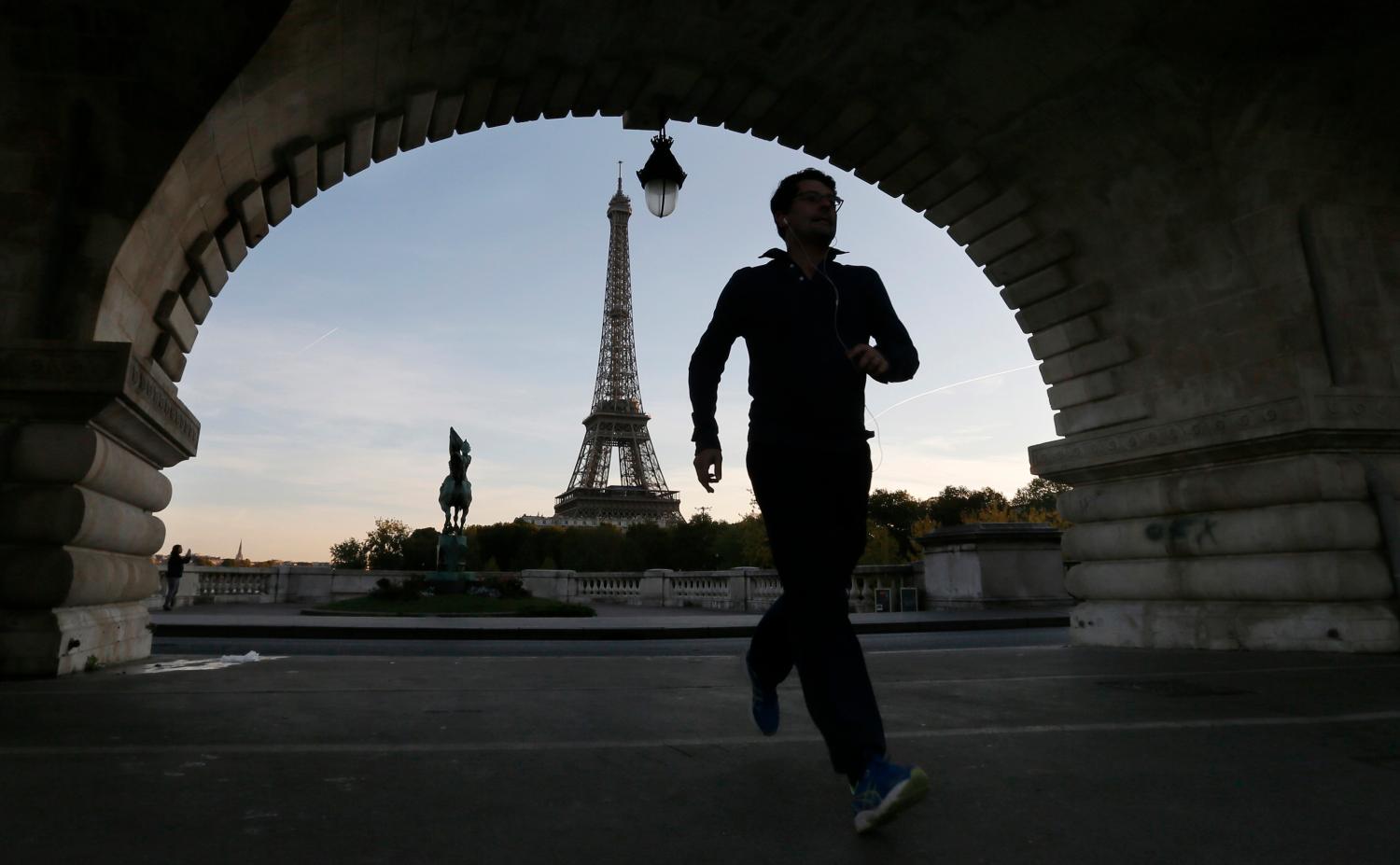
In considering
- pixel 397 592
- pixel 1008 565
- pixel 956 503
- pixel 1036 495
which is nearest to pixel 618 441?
pixel 956 503

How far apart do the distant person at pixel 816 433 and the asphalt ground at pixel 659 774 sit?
24cm

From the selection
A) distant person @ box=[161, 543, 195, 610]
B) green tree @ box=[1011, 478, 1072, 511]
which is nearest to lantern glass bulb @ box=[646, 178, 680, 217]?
distant person @ box=[161, 543, 195, 610]

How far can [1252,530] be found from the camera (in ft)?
23.4

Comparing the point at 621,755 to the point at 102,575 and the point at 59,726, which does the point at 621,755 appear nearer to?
the point at 59,726

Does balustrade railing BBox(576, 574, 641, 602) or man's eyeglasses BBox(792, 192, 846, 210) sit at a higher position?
man's eyeglasses BBox(792, 192, 846, 210)

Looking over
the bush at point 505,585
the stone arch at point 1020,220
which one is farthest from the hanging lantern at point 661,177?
the bush at point 505,585

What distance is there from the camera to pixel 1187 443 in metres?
7.49

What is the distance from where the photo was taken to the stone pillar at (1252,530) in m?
6.65

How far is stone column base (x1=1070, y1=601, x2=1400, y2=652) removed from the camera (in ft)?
21.3

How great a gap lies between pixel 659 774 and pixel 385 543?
10056 centimetres

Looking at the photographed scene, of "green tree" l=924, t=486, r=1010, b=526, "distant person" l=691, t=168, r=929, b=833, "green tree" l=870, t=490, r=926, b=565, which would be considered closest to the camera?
"distant person" l=691, t=168, r=929, b=833

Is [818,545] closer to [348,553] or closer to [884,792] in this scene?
[884,792]

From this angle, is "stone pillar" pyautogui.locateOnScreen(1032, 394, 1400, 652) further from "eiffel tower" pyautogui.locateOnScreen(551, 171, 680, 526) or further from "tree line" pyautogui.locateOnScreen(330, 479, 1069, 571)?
"eiffel tower" pyautogui.locateOnScreen(551, 171, 680, 526)

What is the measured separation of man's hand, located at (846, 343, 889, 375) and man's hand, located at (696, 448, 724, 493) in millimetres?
513
